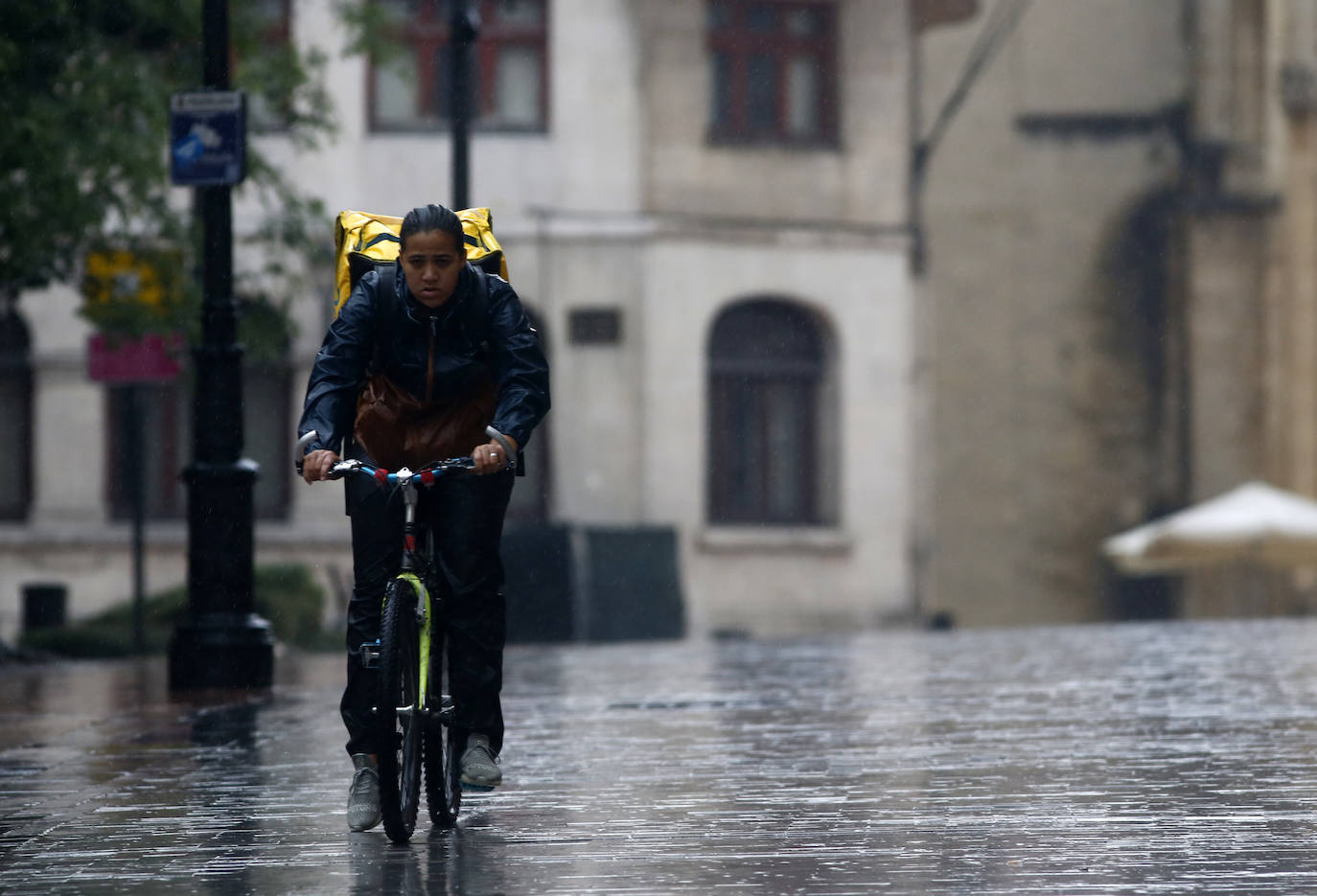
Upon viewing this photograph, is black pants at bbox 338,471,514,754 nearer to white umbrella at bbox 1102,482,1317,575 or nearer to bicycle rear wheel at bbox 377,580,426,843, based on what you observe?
bicycle rear wheel at bbox 377,580,426,843

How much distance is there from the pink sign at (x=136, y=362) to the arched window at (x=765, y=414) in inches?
326

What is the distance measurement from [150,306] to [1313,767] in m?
11.0

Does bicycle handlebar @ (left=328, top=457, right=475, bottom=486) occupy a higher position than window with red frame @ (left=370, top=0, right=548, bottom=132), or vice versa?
window with red frame @ (left=370, top=0, right=548, bottom=132)

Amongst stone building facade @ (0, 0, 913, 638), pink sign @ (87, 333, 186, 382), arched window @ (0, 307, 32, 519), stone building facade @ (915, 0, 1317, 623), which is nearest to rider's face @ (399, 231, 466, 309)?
pink sign @ (87, 333, 186, 382)

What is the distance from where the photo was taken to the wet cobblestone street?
5.94m

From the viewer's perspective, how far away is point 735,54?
25828 mm

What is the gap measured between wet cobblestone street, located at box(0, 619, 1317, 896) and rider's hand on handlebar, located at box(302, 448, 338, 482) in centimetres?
98

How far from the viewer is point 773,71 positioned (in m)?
25.9

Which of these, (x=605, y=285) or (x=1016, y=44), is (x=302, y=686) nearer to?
(x=605, y=285)

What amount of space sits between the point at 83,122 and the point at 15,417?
34.5 ft

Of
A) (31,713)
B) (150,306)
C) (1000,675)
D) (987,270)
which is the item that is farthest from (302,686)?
(987,270)

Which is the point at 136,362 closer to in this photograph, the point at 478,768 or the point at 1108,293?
the point at 478,768

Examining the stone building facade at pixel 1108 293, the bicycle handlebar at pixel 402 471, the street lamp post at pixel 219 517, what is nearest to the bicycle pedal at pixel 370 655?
the bicycle handlebar at pixel 402 471

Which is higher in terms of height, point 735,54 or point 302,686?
point 735,54
